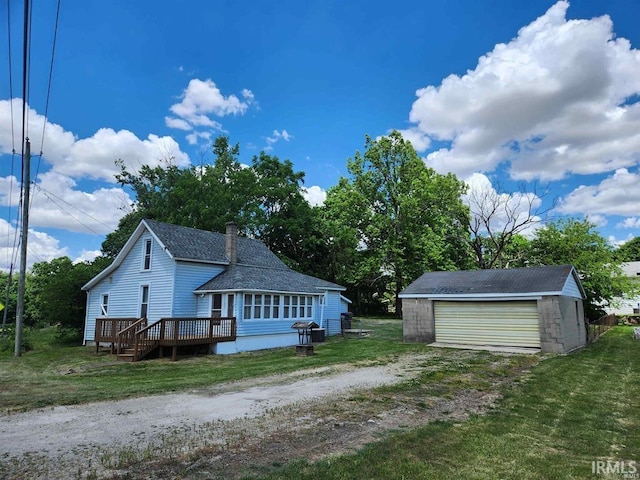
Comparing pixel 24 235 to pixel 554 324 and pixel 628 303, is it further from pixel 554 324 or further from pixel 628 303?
pixel 628 303

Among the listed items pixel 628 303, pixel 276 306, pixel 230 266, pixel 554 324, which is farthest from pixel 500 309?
pixel 628 303

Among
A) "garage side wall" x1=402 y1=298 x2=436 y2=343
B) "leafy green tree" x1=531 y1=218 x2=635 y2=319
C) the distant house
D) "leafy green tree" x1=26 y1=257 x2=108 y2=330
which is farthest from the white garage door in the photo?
"leafy green tree" x1=26 y1=257 x2=108 y2=330

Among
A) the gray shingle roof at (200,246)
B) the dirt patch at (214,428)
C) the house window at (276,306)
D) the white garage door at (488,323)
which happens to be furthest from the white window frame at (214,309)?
the white garage door at (488,323)

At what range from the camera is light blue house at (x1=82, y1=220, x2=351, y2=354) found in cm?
1920

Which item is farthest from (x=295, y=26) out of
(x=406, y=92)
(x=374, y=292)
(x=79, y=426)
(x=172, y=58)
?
(x=374, y=292)

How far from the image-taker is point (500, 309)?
715 inches

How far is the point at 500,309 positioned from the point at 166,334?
48.3 ft

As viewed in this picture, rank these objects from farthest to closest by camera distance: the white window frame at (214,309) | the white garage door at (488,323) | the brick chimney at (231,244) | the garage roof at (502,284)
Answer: the brick chimney at (231,244) < the white window frame at (214,309) < the white garage door at (488,323) < the garage roof at (502,284)

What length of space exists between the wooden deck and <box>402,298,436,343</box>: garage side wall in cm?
865

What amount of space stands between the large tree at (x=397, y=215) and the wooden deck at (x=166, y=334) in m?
21.5

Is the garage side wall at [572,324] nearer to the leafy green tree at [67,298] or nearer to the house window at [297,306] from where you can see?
the house window at [297,306]

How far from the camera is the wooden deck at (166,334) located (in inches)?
635

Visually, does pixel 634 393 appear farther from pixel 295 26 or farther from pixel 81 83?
pixel 81 83

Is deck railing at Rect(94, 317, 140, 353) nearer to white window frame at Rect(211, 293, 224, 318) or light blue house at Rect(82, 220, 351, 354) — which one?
light blue house at Rect(82, 220, 351, 354)
